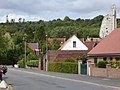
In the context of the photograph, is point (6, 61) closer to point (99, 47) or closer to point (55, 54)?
point (55, 54)

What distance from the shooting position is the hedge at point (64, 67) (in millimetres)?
53844

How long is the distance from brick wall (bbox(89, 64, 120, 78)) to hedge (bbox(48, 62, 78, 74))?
21.8 ft

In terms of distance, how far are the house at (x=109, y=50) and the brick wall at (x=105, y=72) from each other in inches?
178

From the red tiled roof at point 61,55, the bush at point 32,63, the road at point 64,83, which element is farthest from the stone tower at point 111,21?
the road at point 64,83

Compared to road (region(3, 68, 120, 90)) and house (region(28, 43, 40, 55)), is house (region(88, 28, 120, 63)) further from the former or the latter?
house (region(28, 43, 40, 55))

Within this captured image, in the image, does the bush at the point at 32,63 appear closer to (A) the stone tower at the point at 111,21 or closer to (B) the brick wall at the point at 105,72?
(A) the stone tower at the point at 111,21

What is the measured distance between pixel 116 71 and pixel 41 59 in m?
32.3

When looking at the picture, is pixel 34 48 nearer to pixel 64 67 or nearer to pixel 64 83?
pixel 64 67

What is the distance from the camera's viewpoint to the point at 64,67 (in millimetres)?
57625

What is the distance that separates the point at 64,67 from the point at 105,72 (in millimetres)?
15252

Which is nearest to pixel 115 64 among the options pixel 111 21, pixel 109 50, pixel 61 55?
pixel 109 50

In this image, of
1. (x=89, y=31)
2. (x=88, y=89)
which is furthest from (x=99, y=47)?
(x=89, y=31)

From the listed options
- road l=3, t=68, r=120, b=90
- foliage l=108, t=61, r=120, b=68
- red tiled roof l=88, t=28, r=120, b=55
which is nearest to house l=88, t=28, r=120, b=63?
red tiled roof l=88, t=28, r=120, b=55

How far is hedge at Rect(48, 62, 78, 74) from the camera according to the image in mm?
53844
